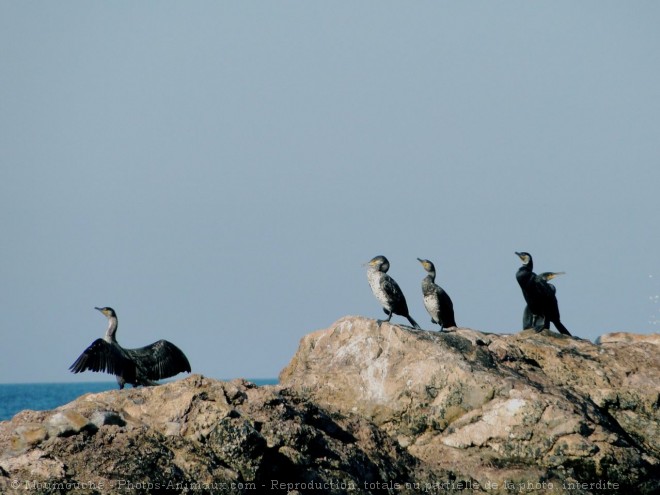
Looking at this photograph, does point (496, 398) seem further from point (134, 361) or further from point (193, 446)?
point (134, 361)

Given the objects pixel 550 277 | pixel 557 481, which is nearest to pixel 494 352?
pixel 557 481

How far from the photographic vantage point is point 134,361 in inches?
590

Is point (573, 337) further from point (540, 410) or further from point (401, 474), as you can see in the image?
point (401, 474)

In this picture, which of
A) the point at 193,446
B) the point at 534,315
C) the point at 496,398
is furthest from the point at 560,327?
the point at 193,446

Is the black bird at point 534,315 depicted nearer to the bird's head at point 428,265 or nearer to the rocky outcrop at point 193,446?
the bird's head at point 428,265

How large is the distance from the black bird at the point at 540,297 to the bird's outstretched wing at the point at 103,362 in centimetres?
592

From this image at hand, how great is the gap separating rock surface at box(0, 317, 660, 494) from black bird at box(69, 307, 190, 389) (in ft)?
7.76

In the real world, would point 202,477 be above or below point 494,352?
below

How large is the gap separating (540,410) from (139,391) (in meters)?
4.22

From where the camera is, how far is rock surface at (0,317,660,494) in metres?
9.64

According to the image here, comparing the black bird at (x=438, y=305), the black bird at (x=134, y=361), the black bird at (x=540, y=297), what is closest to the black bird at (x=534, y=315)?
the black bird at (x=540, y=297)

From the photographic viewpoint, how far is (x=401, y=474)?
11.1 metres

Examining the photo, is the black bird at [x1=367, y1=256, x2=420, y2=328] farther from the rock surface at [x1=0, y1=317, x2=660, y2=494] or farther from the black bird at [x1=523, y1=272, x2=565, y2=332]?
the black bird at [x1=523, y1=272, x2=565, y2=332]

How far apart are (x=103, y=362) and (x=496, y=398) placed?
5.80 m
